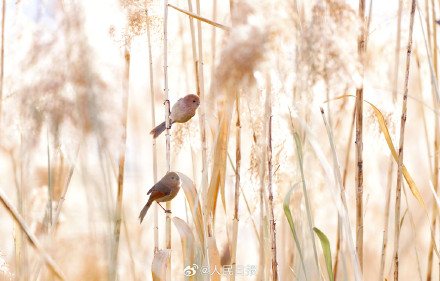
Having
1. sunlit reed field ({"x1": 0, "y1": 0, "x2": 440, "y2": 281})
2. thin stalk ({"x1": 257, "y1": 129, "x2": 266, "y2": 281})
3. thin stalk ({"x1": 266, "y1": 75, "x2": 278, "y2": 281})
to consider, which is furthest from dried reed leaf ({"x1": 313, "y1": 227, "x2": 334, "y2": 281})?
thin stalk ({"x1": 257, "y1": 129, "x2": 266, "y2": 281})

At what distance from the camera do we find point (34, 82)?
94cm

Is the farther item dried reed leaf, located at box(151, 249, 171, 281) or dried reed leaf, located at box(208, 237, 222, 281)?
dried reed leaf, located at box(208, 237, 222, 281)

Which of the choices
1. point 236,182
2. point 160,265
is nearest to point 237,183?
point 236,182

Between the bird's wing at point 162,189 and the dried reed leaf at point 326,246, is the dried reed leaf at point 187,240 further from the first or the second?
the dried reed leaf at point 326,246

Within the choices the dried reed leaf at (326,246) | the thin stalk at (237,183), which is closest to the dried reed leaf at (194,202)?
the thin stalk at (237,183)

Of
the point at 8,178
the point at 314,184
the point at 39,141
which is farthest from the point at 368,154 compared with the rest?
the point at 8,178

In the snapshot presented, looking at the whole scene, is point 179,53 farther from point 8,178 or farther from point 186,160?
point 8,178

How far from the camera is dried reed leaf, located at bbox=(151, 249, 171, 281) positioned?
31.6 inches

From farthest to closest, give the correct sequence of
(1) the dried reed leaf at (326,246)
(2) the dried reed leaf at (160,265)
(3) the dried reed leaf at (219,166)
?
(3) the dried reed leaf at (219,166), (2) the dried reed leaf at (160,265), (1) the dried reed leaf at (326,246)

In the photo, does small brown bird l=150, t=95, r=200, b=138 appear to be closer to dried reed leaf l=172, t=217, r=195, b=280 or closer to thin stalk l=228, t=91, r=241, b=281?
thin stalk l=228, t=91, r=241, b=281

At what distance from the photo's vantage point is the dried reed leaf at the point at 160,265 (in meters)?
0.80

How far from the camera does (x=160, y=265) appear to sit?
812 millimetres

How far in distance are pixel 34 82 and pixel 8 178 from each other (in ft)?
2.03

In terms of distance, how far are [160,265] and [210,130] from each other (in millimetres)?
371
